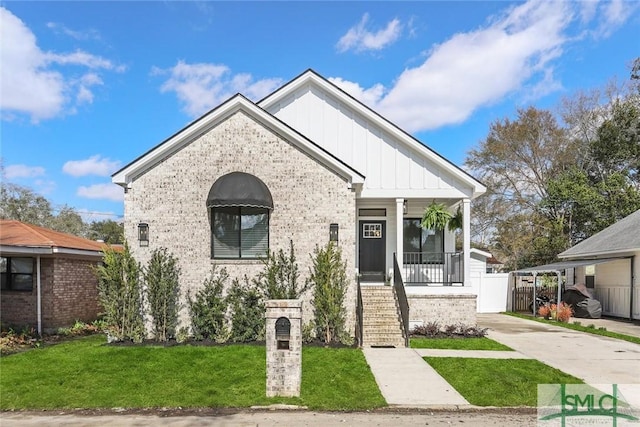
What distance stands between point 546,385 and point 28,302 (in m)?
13.8

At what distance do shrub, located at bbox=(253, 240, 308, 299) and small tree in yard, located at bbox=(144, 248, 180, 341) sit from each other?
86.4 inches

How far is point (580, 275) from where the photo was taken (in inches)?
907

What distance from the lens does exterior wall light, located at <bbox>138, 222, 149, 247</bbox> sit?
1173 cm

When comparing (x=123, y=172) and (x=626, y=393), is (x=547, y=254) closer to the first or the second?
(x=626, y=393)

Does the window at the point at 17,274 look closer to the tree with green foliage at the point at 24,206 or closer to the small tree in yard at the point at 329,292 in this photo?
the small tree in yard at the point at 329,292

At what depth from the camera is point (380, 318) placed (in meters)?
12.2

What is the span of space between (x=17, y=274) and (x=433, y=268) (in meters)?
13.3

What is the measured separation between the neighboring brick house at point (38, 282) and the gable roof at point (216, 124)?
3191 millimetres

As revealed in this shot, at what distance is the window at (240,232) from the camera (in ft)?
38.9

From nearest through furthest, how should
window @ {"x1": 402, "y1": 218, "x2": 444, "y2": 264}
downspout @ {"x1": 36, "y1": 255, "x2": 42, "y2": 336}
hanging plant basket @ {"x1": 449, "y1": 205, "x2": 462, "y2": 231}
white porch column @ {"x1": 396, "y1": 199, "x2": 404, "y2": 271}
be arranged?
downspout @ {"x1": 36, "y1": 255, "x2": 42, "y2": 336}
white porch column @ {"x1": 396, "y1": 199, "x2": 404, "y2": 271}
hanging plant basket @ {"x1": 449, "y1": 205, "x2": 462, "y2": 231}
window @ {"x1": 402, "y1": 218, "x2": 444, "y2": 264}

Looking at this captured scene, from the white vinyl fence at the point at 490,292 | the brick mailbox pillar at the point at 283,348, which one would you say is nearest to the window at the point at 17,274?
the brick mailbox pillar at the point at 283,348

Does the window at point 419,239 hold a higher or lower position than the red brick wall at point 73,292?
higher

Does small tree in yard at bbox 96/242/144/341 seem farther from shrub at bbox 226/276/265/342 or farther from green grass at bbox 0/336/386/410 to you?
shrub at bbox 226/276/265/342

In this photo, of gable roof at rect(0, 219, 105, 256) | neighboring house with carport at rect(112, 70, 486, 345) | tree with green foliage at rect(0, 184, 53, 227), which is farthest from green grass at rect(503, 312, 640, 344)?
tree with green foliage at rect(0, 184, 53, 227)
